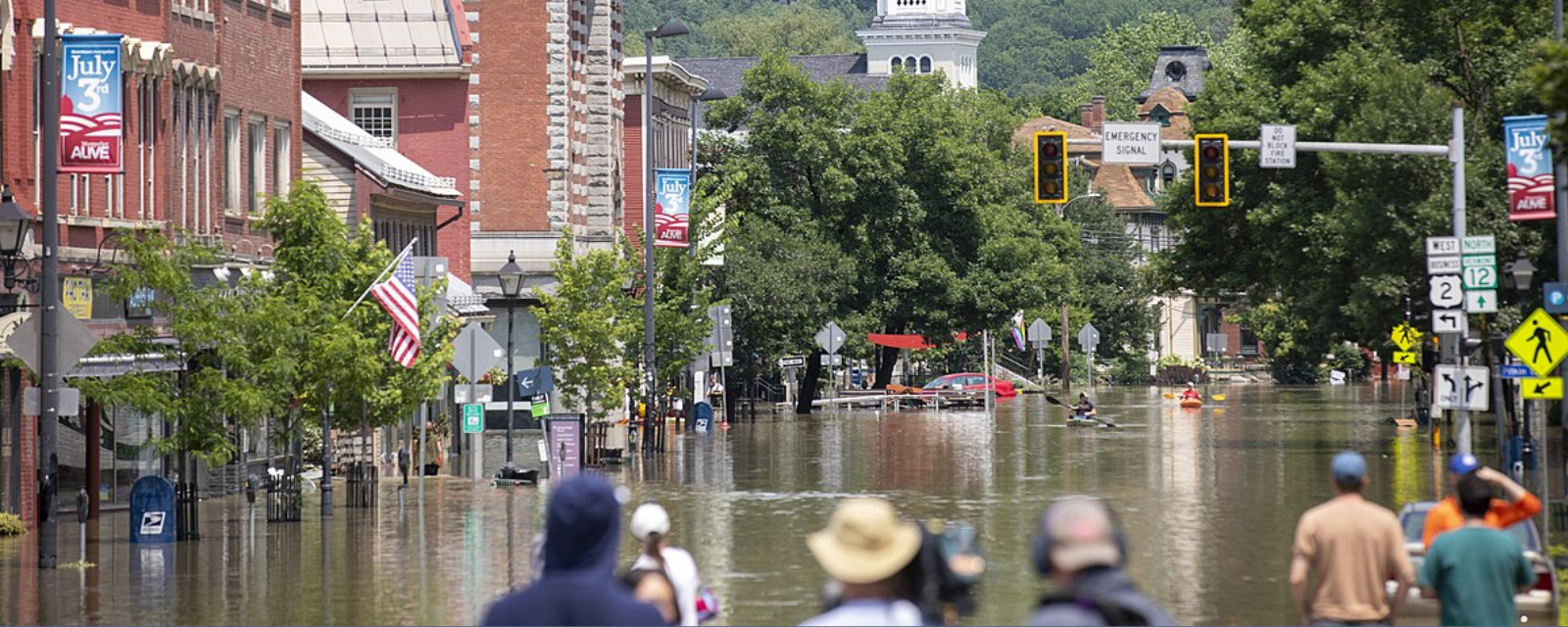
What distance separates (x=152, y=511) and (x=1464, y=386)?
1540cm

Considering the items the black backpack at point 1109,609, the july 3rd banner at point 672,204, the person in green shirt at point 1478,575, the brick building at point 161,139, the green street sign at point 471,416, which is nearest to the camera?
the black backpack at point 1109,609

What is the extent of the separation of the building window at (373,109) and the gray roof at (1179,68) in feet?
425

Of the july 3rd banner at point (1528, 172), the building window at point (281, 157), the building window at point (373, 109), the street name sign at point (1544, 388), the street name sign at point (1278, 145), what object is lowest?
the street name sign at point (1544, 388)

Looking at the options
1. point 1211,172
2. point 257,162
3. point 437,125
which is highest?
point 437,125

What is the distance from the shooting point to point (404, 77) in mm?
62406

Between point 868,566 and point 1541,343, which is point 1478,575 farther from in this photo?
point 1541,343

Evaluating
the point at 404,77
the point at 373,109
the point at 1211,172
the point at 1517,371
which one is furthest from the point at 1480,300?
the point at 373,109

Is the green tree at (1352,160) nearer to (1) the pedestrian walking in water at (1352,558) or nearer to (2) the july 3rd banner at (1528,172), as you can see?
(2) the july 3rd banner at (1528,172)

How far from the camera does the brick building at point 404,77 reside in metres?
61.4

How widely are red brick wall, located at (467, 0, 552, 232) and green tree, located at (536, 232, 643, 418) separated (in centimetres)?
1501

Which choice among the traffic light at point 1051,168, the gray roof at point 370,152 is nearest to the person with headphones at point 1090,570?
the traffic light at point 1051,168

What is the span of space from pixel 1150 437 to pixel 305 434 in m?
20.6

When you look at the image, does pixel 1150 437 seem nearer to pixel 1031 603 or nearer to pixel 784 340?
pixel 784 340

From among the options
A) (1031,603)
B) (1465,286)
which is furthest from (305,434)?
(1031,603)
